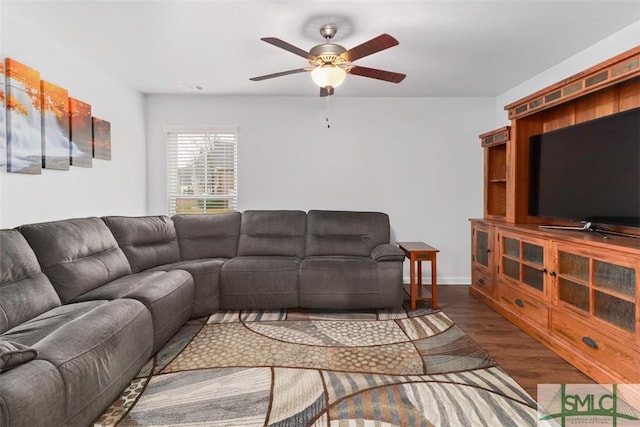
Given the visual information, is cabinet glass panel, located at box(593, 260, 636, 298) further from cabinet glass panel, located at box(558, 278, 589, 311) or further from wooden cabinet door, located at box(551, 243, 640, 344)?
cabinet glass panel, located at box(558, 278, 589, 311)

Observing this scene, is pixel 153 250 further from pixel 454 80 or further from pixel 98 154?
pixel 454 80

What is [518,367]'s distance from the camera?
2264 millimetres

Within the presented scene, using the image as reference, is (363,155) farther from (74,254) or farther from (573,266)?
(74,254)

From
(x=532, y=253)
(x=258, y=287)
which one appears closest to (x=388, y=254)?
(x=532, y=253)

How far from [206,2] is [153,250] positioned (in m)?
2.34

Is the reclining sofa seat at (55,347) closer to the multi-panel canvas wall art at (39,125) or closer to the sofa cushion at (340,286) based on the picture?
the multi-panel canvas wall art at (39,125)

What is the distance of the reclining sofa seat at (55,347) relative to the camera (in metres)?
1.32

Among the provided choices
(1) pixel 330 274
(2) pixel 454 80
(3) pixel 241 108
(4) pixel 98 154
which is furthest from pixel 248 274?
(2) pixel 454 80

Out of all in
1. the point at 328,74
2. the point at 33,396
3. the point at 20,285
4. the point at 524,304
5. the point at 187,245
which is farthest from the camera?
the point at 187,245

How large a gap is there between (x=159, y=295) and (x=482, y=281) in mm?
3258

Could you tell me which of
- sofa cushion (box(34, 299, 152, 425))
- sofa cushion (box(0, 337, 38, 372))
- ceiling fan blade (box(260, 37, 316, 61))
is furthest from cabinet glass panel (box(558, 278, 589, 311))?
sofa cushion (box(0, 337, 38, 372))

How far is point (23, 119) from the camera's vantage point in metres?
2.44

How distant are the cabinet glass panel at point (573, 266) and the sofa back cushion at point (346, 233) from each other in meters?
1.78

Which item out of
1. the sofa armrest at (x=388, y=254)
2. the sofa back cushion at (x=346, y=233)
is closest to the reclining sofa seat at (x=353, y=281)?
the sofa armrest at (x=388, y=254)
